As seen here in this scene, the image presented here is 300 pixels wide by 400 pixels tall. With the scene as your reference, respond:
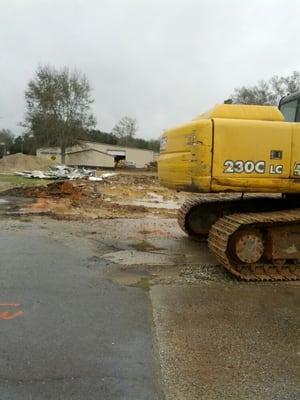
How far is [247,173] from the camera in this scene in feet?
25.4

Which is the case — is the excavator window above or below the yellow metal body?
above

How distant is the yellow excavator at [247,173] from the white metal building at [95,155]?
62.8m

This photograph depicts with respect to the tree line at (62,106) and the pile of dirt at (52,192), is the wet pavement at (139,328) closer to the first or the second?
the pile of dirt at (52,192)

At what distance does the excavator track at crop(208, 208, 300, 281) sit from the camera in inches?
304

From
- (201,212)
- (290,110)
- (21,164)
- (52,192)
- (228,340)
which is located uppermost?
(290,110)

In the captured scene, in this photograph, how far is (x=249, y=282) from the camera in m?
7.54

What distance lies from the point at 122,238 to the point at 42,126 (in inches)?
2239

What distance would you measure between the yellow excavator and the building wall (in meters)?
67.9

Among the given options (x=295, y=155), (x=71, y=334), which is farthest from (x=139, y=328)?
(x=295, y=155)

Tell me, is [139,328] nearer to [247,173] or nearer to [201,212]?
[247,173]

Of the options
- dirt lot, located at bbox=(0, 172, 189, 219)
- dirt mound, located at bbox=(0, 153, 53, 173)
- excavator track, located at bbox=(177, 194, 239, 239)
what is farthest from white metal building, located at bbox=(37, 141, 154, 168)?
excavator track, located at bbox=(177, 194, 239, 239)

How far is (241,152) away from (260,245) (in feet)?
4.62

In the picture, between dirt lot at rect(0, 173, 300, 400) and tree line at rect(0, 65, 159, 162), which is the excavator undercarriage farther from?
tree line at rect(0, 65, 159, 162)

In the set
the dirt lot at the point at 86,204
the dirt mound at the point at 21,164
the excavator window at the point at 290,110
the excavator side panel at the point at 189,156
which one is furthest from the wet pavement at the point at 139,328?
the dirt mound at the point at 21,164
